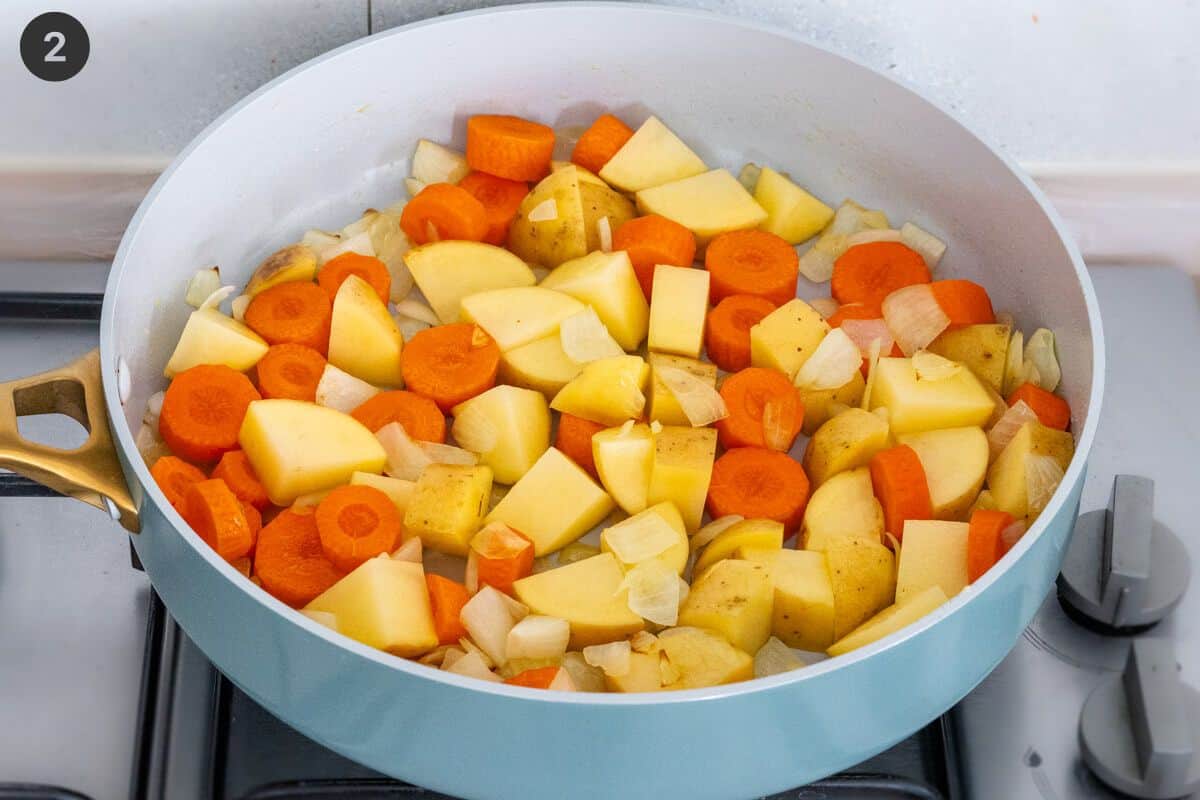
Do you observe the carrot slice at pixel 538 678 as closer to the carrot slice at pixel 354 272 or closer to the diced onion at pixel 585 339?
the diced onion at pixel 585 339

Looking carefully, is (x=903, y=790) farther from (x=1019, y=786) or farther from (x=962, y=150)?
(x=962, y=150)

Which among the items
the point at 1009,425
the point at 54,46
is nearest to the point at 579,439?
the point at 1009,425

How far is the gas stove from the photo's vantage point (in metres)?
1.04

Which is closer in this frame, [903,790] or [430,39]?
[903,790]

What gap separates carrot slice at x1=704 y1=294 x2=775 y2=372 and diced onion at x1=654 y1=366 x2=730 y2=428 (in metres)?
0.08

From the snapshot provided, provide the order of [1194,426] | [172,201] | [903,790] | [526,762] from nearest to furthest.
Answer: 1. [526,762]
2. [903,790]
3. [172,201]
4. [1194,426]

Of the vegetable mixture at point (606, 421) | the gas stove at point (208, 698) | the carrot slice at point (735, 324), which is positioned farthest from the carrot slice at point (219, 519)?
the carrot slice at point (735, 324)

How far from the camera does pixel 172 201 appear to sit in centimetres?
117

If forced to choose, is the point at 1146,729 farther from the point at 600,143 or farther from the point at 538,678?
the point at 600,143

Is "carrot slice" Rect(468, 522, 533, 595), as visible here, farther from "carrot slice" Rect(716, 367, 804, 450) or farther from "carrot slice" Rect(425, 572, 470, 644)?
"carrot slice" Rect(716, 367, 804, 450)

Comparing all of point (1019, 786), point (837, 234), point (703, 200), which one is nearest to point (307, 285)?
point (703, 200)

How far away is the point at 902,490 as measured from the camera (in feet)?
3.62

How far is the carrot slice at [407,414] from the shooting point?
3.84 feet

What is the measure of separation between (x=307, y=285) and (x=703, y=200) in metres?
0.39
